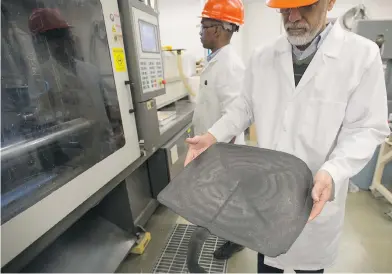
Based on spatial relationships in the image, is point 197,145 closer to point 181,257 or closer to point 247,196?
point 247,196

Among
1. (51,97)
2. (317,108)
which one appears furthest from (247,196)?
(51,97)

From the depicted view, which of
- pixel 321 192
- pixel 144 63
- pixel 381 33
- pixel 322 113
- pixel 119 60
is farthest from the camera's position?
pixel 381 33

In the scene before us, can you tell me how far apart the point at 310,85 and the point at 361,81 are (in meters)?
0.16

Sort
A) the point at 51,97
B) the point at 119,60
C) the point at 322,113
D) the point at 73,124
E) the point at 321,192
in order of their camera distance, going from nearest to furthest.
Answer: the point at 321,192, the point at 322,113, the point at 51,97, the point at 73,124, the point at 119,60

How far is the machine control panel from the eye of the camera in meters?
1.42

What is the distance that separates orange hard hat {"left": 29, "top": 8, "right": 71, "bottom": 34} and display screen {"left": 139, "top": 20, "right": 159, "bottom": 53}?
51cm

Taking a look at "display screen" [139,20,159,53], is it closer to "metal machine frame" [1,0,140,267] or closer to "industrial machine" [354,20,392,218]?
"metal machine frame" [1,0,140,267]

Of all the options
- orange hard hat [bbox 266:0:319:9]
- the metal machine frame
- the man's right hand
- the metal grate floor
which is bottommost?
the metal grate floor

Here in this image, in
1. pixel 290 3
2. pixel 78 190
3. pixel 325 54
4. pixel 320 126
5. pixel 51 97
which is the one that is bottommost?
pixel 78 190

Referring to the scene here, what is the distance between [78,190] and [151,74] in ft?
2.80

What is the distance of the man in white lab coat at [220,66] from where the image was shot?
1.59 metres

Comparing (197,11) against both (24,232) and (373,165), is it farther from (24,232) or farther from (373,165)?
(24,232)

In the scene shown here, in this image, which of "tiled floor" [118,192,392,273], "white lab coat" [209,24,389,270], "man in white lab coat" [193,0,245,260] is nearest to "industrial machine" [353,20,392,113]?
"tiled floor" [118,192,392,273]

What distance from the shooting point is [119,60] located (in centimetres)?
127
